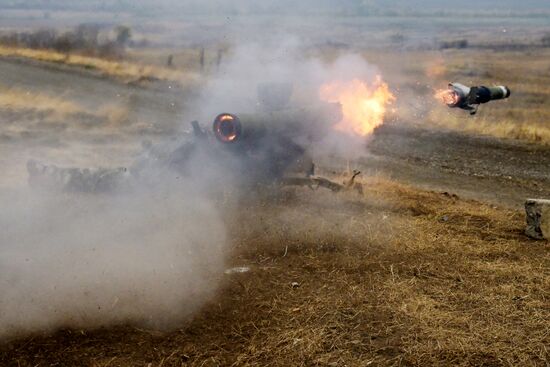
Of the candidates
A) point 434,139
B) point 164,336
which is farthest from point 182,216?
point 434,139

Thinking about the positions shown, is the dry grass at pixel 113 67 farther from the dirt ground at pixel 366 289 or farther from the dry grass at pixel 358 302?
the dry grass at pixel 358 302

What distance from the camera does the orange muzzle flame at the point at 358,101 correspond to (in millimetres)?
13820

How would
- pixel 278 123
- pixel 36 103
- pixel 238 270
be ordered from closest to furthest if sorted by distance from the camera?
pixel 238 270 < pixel 278 123 < pixel 36 103

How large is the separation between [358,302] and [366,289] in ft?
1.46

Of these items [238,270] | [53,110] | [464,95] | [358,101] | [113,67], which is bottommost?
[53,110]

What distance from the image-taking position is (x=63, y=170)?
1218cm

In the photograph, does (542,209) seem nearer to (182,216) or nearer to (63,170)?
(182,216)

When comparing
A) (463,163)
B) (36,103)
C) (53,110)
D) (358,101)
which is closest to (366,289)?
(358,101)

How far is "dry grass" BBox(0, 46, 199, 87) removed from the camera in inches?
1233

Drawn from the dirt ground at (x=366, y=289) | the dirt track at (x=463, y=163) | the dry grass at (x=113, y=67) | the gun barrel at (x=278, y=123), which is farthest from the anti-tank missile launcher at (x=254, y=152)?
the dry grass at (x=113, y=67)

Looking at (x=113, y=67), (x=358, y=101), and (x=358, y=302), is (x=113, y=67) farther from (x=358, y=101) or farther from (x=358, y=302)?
(x=358, y=302)

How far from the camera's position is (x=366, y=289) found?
8352 mm

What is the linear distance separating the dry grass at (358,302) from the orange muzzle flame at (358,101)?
2808 millimetres

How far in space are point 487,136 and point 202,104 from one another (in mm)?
11649
